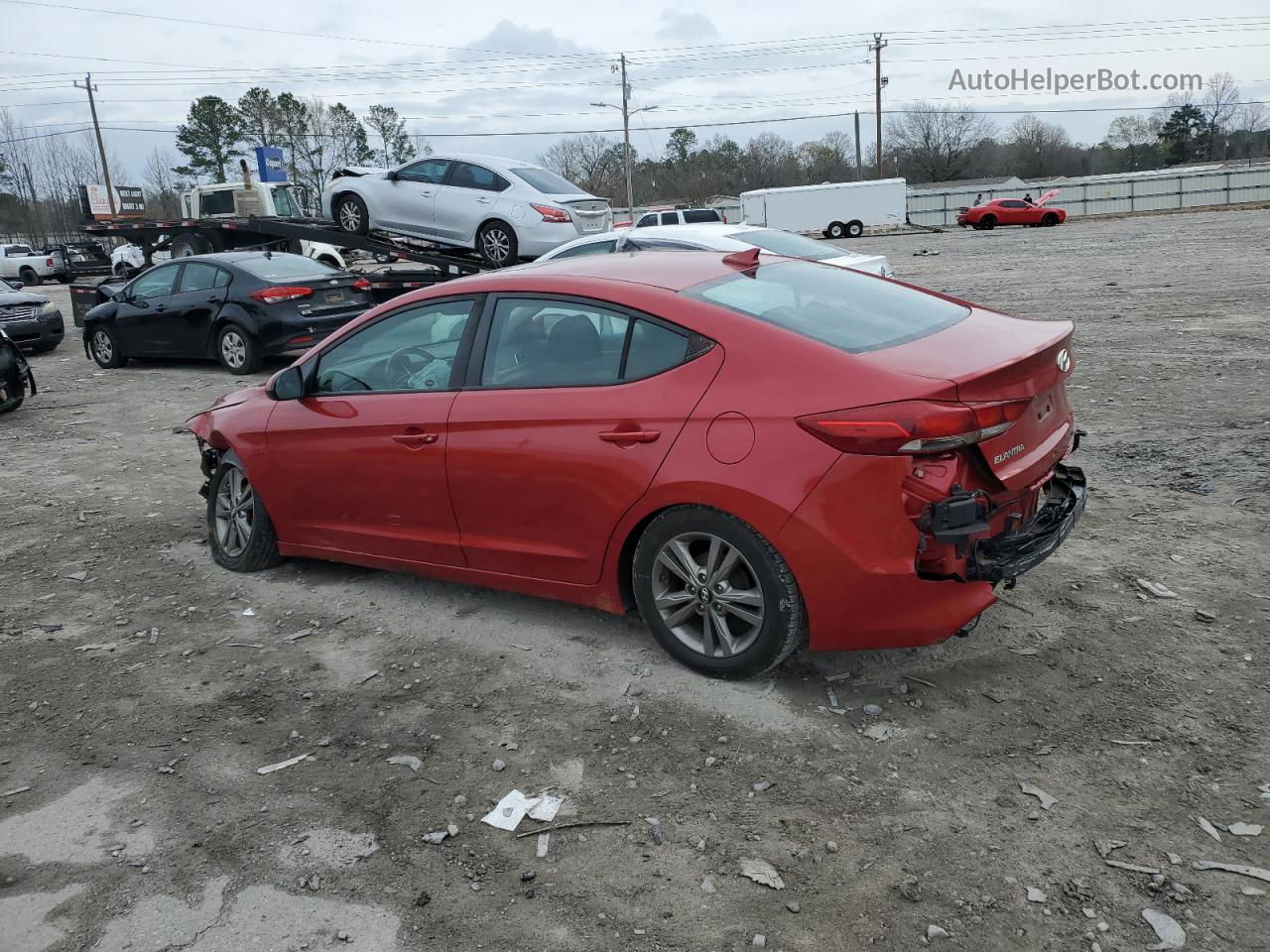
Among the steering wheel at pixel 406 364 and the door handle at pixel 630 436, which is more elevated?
the steering wheel at pixel 406 364

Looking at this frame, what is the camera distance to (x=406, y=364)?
4.89m

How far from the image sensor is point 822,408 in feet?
11.6

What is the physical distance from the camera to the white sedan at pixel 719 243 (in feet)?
40.8

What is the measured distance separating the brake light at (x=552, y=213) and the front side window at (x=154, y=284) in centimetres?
480

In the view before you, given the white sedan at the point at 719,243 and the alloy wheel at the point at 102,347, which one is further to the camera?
the alloy wheel at the point at 102,347

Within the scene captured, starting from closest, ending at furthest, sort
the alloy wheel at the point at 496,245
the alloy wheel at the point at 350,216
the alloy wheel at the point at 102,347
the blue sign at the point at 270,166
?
the alloy wheel at the point at 102,347 < the alloy wheel at the point at 496,245 < the alloy wheel at the point at 350,216 < the blue sign at the point at 270,166

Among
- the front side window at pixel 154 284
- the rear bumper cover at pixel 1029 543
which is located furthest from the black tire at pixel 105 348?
the rear bumper cover at pixel 1029 543

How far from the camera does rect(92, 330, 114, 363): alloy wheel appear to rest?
14.3m

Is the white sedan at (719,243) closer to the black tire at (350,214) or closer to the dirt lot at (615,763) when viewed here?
the black tire at (350,214)

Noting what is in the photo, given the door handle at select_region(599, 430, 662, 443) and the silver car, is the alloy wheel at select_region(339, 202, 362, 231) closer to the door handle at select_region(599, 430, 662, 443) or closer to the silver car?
the silver car

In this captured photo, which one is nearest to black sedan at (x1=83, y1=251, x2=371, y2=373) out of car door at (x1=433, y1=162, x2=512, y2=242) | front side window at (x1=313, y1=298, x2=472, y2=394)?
car door at (x1=433, y1=162, x2=512, y2=242)

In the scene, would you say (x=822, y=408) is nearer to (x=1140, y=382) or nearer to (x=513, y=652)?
(x=513, y=652)

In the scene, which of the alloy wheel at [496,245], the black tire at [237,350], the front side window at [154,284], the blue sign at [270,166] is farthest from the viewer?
the blue sign at [270,166]

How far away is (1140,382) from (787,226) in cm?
4117
